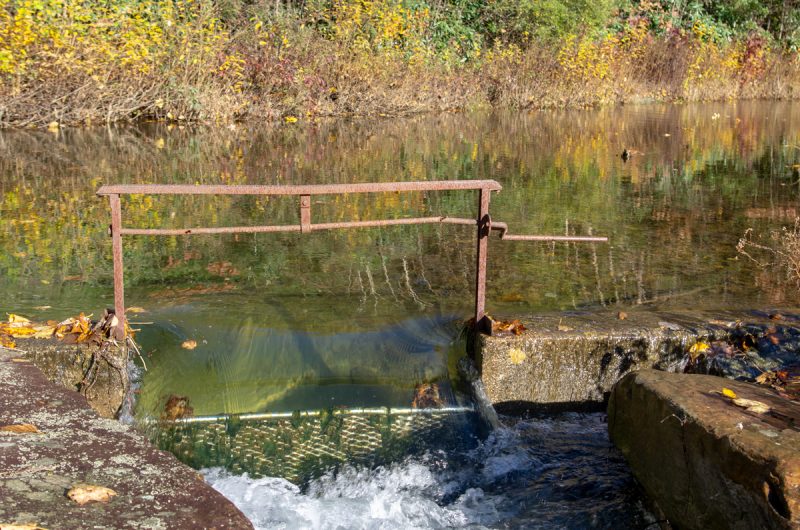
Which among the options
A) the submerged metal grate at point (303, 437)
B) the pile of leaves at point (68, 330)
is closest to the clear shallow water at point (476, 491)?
the submerged metal grate at point (303, 437)

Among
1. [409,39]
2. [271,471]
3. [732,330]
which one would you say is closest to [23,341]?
[271,471]

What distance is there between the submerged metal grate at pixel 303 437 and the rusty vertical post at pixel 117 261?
60cm

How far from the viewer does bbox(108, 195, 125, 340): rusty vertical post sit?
4695 millimetres

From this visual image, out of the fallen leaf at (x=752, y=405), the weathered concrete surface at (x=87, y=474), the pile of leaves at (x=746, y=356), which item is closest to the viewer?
the weathered concrete surface at (x=87, y=474)

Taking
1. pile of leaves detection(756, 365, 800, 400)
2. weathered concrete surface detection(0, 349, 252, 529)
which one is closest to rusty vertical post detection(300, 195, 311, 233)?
weathered concrete surface detection(0, 349, 252, 529)

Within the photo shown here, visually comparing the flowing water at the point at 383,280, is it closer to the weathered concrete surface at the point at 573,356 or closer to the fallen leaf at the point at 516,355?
the weathered concrete surface at the point at 573,356

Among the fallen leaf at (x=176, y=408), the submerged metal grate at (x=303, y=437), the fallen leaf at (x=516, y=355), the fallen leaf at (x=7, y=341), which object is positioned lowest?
the submerged metal grate at (x=303, y=437)

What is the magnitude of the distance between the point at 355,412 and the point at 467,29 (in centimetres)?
2028

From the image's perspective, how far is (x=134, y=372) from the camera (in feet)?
16.7

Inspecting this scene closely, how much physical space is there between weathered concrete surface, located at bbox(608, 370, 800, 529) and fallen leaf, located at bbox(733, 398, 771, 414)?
0.03m

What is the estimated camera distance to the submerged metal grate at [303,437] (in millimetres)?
4641

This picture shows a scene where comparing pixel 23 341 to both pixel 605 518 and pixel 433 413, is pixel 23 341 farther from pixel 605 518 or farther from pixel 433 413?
pixel 605 518

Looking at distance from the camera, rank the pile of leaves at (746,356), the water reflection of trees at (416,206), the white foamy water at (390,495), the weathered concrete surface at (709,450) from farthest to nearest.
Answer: the water reflection of trees at (416,206)
the pile of leaves at (746,356)
the white foamy water at (390,495)
the weathered concrete surface at (709,450)

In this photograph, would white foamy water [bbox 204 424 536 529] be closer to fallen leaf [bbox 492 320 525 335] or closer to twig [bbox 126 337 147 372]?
fallen leaf [bbox 492 320 525 335]
